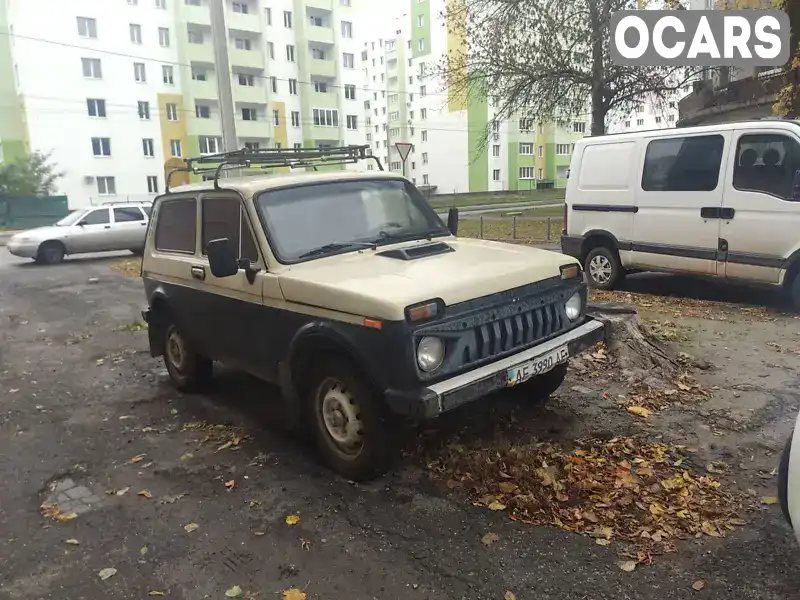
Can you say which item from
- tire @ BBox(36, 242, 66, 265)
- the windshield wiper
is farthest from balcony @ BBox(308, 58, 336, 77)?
the windshield wiper

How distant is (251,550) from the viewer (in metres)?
3.45

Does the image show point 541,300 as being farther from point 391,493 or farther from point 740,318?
point 740,318

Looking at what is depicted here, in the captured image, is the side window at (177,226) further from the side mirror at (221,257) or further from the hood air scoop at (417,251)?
the hood air scoop at (417,251)

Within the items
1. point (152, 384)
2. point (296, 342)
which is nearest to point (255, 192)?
point (296, 342)

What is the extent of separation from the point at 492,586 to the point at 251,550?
1301 mm

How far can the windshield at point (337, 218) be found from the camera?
179 inches

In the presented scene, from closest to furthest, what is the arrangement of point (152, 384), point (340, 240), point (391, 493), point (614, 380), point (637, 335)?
point (391, 493) < point (340, 240) < point (614, 380) < point (637, 335) < point (152, 384)

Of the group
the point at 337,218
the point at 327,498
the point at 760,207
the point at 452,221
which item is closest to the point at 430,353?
the point at 327,498

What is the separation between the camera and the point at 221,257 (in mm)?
4328

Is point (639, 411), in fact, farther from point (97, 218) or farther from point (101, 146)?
point (101, 146)

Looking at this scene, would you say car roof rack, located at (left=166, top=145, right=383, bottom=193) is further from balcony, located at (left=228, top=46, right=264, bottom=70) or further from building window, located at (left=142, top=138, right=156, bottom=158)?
balcony, located at (left=228, top=46, right=264, bottom=70)

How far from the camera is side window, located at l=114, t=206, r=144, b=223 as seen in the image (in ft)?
62.6

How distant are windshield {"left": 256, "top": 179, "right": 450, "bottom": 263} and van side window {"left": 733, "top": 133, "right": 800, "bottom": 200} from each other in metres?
4.71

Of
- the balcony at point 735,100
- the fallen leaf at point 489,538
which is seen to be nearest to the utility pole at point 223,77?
the fallen leaf at point 489,538
